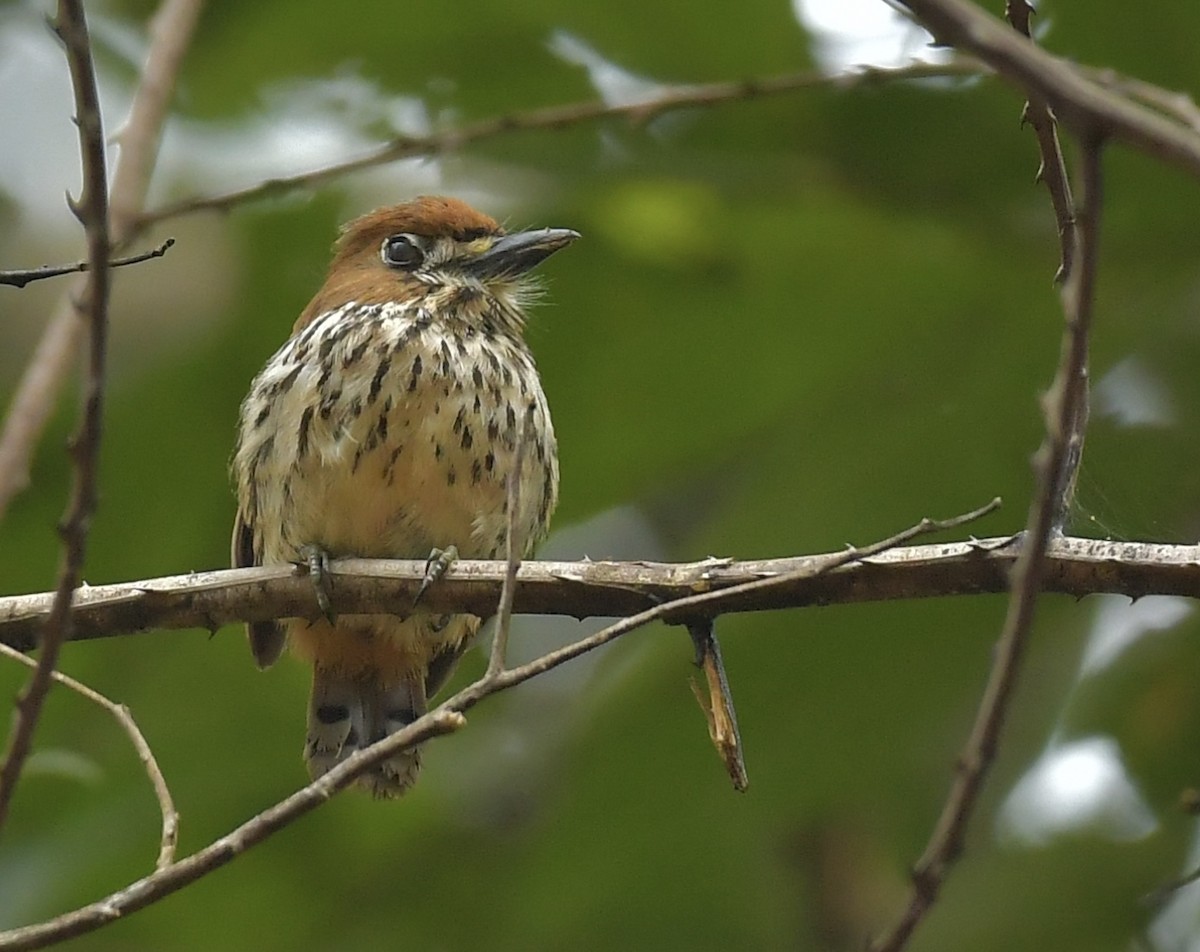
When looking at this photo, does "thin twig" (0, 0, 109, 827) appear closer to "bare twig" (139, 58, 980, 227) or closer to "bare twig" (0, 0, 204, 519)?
"bare twig" (0, 0, 204, 519)

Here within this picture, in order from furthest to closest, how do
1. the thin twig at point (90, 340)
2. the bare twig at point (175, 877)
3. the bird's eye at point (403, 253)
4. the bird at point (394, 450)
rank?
1. the bird's eye at point (403, 253)
2. the bird at point (394, 450)
3. the bare twig at point (175, 877)
4. the thin twig at point (90, 340)

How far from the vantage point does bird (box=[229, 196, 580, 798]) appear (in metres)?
3.73

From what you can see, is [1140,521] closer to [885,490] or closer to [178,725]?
[885,490]

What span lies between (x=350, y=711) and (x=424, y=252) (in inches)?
44.0

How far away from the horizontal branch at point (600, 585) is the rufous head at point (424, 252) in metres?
1.19

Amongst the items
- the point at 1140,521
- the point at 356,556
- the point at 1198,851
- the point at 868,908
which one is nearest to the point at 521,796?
the point at 868,908

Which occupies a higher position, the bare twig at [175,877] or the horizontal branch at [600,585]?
the horizontal branch at [600,585]

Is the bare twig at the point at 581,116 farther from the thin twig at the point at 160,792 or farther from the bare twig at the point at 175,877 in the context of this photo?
the bare twig at the point at 175,877

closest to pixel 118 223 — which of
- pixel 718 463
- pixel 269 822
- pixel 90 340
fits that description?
pixel 90 340

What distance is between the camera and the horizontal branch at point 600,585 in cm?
242

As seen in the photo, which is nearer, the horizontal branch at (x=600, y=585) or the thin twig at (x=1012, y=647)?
the thin twig at (x=1012, y=647)

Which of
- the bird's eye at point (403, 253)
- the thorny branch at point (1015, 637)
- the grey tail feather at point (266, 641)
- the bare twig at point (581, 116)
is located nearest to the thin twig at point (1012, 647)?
the thorny branch at point (1015, 637)

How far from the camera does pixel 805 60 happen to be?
4.21 metres

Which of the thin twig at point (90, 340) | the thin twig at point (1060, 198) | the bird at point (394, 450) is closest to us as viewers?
the thin twig at point (90, 340)
